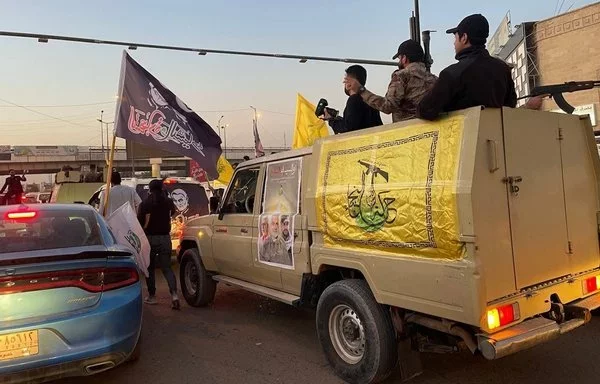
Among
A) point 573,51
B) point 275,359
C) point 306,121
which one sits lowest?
point 275,359

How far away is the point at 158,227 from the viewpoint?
7148mm

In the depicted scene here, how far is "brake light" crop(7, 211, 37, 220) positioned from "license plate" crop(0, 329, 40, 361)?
154cm

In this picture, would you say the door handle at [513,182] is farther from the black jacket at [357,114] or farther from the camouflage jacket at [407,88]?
the black jacket at [357,114]

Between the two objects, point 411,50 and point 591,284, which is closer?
point 591,284

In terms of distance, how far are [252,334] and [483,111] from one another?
3719 millimetres

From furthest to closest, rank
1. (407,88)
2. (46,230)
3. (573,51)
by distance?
(573,51) → (46,230) → (407,88)

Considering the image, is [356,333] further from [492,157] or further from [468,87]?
[468,87]

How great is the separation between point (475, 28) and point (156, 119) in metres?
5.53

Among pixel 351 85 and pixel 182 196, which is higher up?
pixel 351 85

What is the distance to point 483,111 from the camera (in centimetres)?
323

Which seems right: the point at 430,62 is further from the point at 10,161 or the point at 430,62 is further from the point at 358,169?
the point at 10,161

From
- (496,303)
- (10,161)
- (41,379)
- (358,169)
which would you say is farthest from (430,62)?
(10,161)

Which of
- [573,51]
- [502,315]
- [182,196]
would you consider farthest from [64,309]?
[573,51]

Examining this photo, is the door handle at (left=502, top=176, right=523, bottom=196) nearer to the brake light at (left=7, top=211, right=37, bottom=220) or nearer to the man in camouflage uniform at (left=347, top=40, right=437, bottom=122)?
the man in camouflage uniform at (left=347, top=40, right=437, bottom=122)
